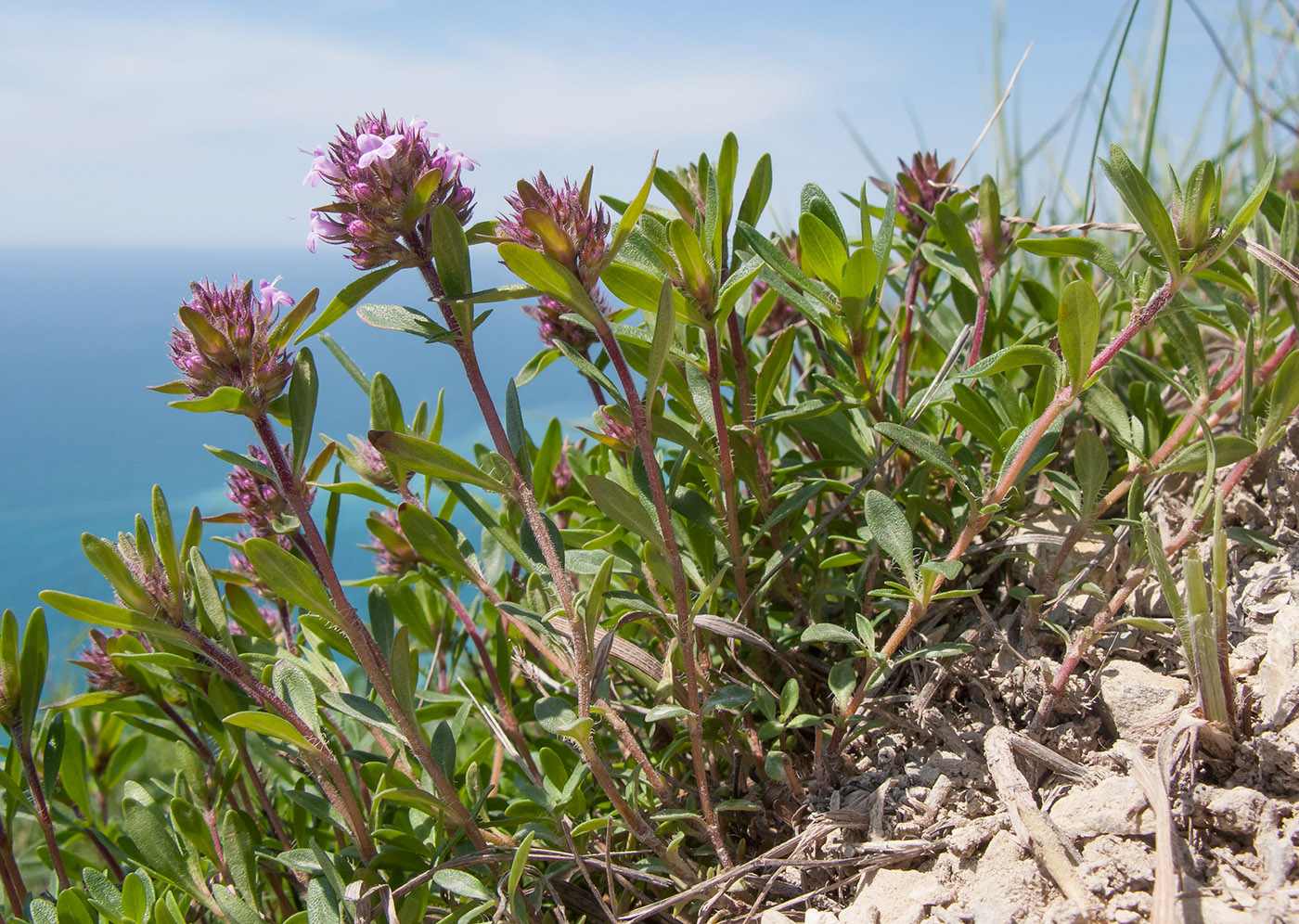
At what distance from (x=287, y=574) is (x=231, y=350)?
0.25m

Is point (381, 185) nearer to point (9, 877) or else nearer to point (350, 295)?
point (350, 295)

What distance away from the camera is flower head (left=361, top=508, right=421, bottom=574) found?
1.50 metres

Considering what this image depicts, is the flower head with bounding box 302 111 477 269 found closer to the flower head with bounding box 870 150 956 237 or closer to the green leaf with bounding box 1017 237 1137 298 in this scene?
the green leaf with bounding box 1017 237 1137 298

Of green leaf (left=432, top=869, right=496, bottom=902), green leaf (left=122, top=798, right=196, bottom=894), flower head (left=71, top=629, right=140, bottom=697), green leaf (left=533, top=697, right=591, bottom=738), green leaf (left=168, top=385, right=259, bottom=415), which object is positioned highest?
green leaf (left=168, top=385, right=259, bottom=415)

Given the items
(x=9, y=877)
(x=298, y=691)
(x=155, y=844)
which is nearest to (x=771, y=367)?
(x=298, y=691)

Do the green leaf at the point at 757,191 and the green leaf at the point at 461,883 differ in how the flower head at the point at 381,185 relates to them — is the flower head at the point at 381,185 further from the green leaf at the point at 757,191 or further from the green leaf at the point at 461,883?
the green leaf at the point at 461,883

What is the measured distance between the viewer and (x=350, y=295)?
1.00m

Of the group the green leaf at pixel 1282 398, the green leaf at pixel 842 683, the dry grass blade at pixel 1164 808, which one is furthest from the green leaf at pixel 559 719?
the green leaf at pixel 1282 398

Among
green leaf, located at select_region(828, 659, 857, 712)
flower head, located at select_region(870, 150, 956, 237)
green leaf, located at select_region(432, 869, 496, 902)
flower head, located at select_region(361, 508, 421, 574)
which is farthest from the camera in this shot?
flower head, located at select_region(870, 150, 956, 237)

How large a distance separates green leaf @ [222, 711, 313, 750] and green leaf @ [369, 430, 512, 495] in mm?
307

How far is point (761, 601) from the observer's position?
1.45 m

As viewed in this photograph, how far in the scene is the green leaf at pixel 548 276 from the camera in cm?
86

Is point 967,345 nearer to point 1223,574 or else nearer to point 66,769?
point 1223,574

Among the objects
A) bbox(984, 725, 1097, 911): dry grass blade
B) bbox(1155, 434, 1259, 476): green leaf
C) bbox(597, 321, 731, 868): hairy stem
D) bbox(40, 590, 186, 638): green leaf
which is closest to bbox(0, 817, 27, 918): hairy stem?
bbox(40, 590, 186, 638): green leaf
